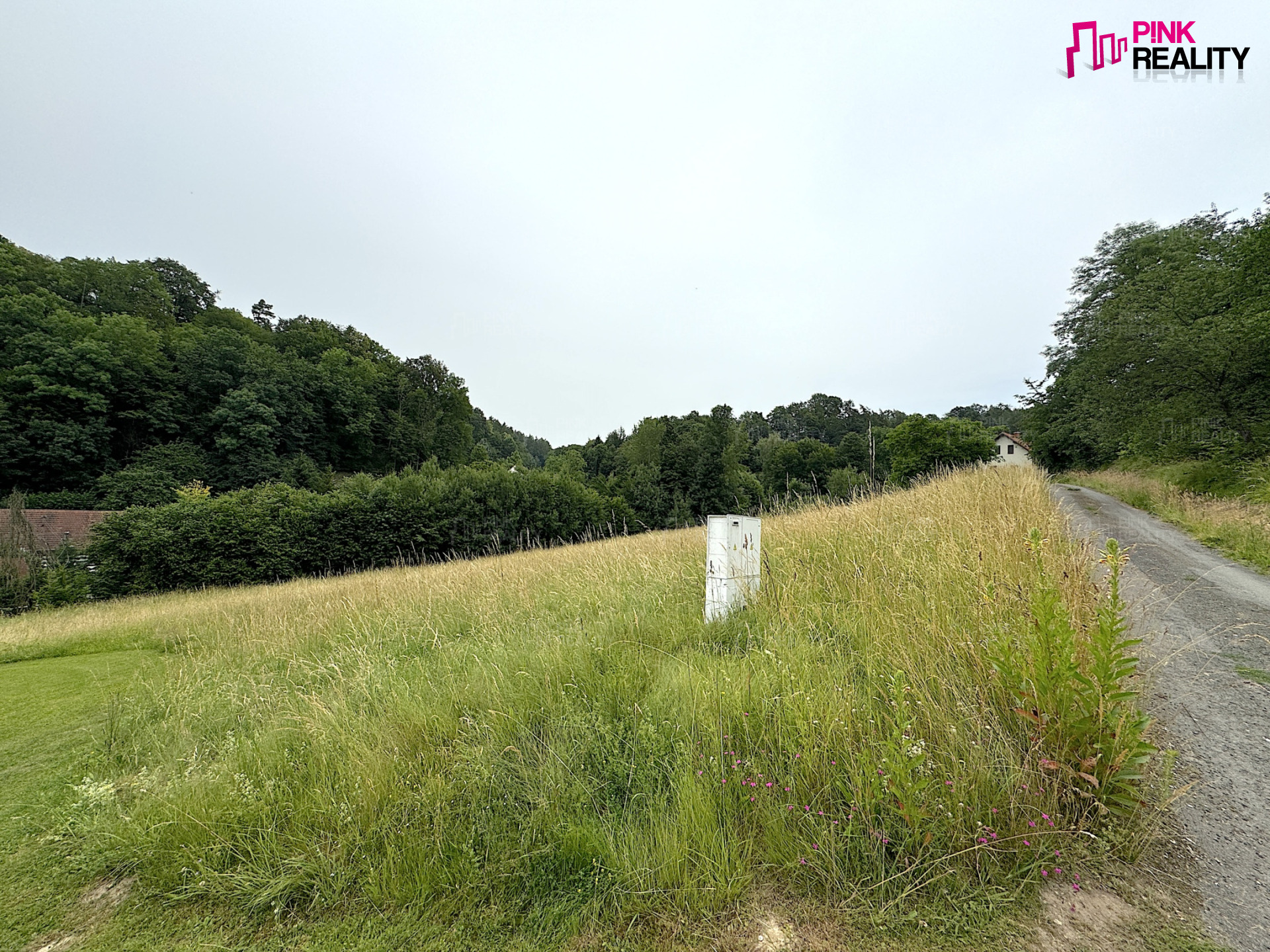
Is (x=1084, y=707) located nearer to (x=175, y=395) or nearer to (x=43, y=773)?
(x=43, y=773)

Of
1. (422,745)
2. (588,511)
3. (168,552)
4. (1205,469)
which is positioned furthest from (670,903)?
(588,511)

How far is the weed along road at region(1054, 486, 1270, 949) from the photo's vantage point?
5.07 ft

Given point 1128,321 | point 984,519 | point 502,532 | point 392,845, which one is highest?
point 1128,321

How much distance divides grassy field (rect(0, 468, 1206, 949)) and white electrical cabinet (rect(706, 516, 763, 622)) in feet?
0.59

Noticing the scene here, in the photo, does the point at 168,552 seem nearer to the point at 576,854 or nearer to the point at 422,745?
the point at 422,745

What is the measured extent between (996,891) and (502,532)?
24.9 metres

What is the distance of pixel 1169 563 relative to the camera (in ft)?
20.2

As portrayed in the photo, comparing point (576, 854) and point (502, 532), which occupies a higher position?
point (576, 854)

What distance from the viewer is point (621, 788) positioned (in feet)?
7.11

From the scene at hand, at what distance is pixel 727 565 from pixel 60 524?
35.6 meters

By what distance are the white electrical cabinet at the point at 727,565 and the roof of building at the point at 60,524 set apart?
26.8 m

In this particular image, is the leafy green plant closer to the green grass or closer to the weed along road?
the weed along road

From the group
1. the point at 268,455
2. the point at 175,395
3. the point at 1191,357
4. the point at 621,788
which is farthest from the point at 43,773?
the point at 175,395

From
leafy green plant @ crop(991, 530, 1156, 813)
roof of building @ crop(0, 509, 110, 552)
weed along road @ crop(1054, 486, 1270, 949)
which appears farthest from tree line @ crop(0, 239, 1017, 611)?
leafy green plant @ crop(991, 530, 1156, 813)
